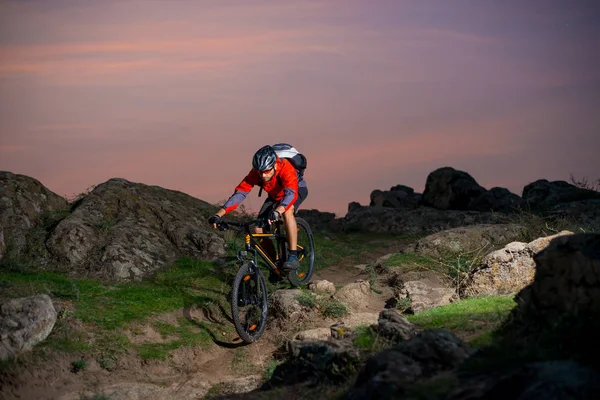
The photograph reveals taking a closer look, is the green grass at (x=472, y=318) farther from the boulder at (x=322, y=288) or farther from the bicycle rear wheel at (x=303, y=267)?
the bicycle rear wheel at (x=303, y=267)

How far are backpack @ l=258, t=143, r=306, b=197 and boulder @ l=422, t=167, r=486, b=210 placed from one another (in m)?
13.8

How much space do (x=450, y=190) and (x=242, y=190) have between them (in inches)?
594

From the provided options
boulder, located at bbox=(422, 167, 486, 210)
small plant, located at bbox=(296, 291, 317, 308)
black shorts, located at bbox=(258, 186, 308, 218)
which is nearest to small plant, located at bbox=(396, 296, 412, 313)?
small plant, located at bbox=(296, 291, 317, 308)

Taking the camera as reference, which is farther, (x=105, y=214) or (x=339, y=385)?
(x=105, y=214)

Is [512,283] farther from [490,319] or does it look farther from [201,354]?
[201,354]

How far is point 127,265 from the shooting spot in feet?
45.6

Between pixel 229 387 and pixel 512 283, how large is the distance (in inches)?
212

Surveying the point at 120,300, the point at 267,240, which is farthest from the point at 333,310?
the point at 120,300

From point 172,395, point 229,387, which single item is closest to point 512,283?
point 229,387

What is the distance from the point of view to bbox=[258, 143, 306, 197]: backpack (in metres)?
12.7

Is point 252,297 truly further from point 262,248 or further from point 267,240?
point 267,240

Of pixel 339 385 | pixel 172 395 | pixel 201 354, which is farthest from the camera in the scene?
pixel 201 354

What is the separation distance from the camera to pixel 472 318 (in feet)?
31.7

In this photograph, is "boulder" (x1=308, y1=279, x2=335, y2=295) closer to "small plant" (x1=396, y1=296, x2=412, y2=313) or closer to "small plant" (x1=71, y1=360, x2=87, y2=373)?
"small plant" (x1=396, y1=296, x2=412, y2=313)
